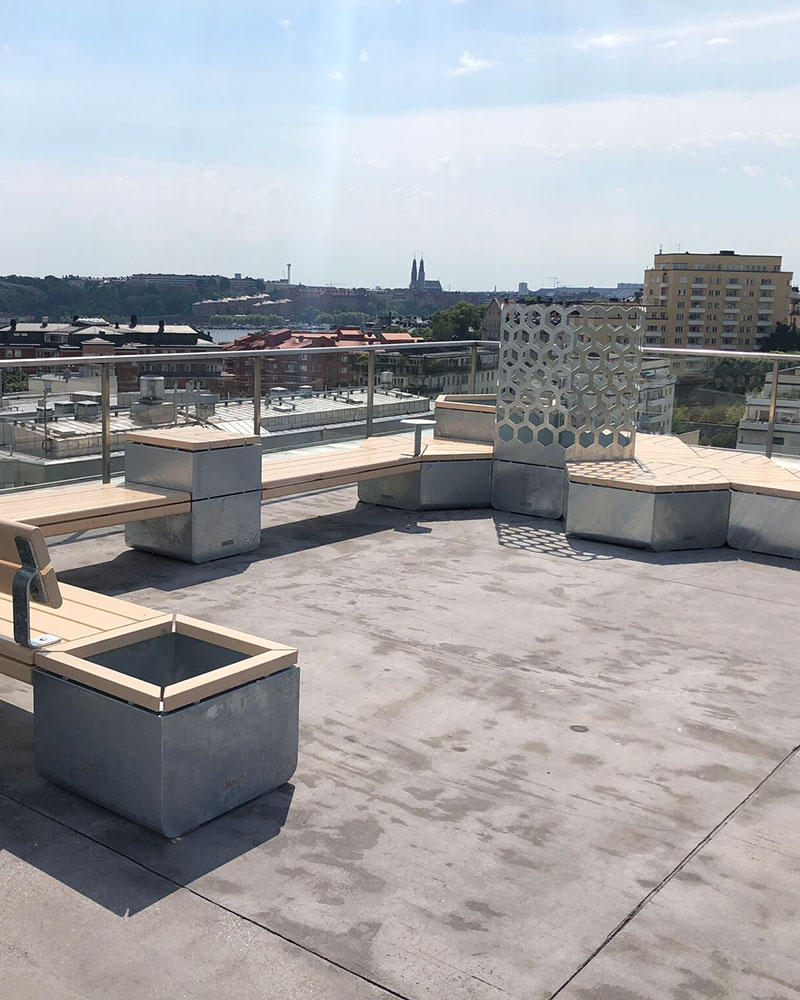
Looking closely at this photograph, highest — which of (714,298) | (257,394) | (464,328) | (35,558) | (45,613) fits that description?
(714,298)

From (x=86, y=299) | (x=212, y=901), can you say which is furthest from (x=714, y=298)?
(x=212, y=901)

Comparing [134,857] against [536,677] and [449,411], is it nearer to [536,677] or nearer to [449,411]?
[536,677]

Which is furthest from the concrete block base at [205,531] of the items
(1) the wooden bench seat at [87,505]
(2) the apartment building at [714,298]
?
(2) the apartment building at [714,298]

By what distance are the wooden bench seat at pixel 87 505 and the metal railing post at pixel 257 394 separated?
1.48 metres

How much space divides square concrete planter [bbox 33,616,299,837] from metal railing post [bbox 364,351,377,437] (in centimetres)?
589

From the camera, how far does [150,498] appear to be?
6.67 metres

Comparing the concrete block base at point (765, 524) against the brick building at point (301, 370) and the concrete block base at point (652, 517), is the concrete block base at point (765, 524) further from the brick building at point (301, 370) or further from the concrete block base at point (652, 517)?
the brick building at point (301, 370)

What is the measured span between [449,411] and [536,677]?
494cm

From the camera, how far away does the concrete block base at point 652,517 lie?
7590 millimetres

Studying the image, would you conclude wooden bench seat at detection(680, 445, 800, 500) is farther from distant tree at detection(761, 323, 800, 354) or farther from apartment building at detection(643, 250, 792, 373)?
apartment building at detection(643, 250, 792, 373)

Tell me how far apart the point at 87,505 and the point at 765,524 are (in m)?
4.89

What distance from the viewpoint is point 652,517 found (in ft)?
24.8

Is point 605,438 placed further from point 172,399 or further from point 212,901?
point 212,901

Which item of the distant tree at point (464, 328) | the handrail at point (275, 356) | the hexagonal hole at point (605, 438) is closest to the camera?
the handrail at point (275, 356)
